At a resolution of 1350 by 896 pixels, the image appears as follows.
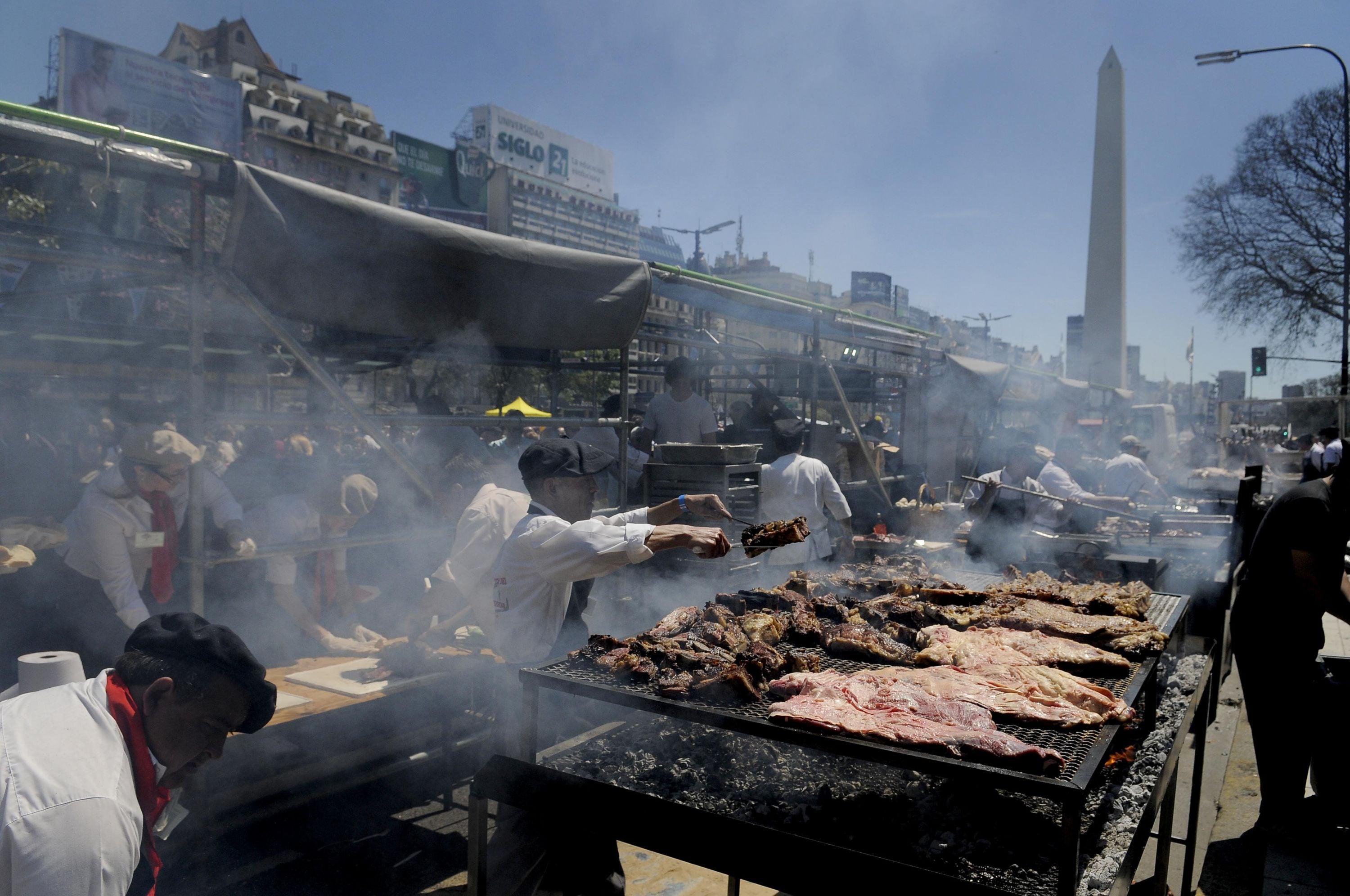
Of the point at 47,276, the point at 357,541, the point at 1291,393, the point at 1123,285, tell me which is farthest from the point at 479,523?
the point at 1291,393

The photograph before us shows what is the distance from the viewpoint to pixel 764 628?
10.9ft

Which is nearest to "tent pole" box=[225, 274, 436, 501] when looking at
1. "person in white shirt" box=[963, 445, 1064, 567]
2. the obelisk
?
"person in white shirt" box=[963, 445, 1064, 567]

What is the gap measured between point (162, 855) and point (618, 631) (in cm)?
294

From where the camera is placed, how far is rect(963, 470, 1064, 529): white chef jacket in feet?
28.2

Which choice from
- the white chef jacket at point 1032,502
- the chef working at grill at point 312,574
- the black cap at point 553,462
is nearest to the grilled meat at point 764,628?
the black cap at point 553,462

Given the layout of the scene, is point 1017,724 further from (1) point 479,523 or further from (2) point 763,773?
(1) point 479,523

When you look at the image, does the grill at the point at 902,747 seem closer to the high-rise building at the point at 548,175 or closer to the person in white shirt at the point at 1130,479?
the person in white shirt at the point at 1130,479

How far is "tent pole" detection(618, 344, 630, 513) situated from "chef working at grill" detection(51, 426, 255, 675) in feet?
9.09

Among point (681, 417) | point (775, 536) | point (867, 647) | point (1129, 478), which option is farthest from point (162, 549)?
point (1129, 478)

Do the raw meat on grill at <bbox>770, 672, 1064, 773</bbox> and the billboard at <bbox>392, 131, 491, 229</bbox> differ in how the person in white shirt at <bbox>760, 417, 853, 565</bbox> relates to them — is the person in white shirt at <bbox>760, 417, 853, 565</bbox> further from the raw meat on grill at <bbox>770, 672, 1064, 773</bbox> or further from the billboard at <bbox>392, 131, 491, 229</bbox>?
the billboard at <bbox>392, 131, 491, 229</bbox>

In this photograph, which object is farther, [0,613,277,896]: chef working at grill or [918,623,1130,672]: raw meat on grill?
[918,623,1130,672]: raw meat on grill

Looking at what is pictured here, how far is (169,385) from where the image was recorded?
11711 millimetres

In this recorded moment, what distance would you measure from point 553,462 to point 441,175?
7873cm

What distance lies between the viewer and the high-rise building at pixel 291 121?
69.8m
